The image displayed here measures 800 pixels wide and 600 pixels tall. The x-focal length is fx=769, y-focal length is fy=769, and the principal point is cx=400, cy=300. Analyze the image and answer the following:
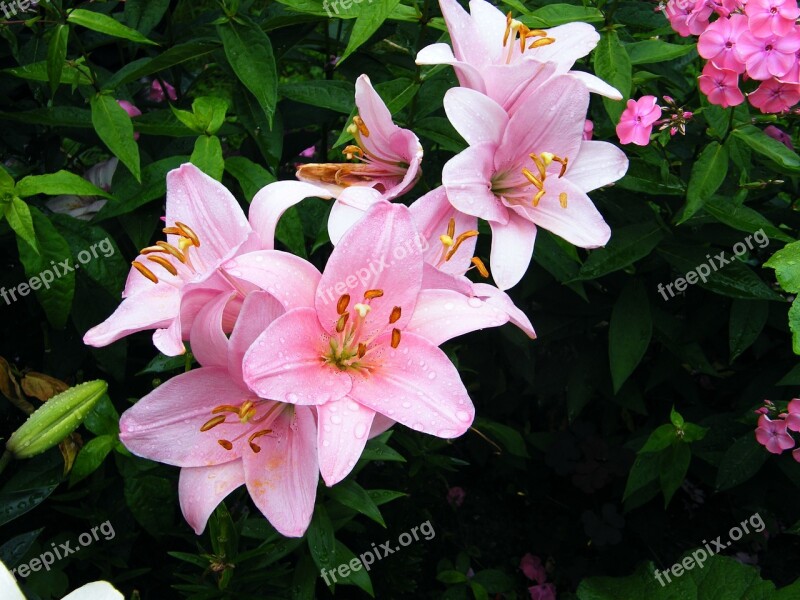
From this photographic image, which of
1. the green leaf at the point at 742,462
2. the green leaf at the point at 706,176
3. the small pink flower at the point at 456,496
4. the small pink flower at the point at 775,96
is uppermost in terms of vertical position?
the small pink flower at the point at 775,96

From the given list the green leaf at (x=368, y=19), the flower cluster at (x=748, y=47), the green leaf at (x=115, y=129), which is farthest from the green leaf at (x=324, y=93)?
the flower cluster at (x=748, y=47)

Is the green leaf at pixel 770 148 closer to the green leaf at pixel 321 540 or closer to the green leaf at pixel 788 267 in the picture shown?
the green leaf at pixel 788 267

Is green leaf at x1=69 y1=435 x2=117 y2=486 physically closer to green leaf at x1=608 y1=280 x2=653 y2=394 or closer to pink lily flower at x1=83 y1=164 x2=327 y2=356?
pink lily flower at x1=83 y1=164 x2=327 y2=356

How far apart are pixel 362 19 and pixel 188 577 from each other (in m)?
0.97

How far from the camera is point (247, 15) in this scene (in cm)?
147

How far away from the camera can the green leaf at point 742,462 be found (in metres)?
1.72

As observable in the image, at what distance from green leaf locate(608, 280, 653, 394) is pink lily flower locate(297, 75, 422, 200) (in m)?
0.74

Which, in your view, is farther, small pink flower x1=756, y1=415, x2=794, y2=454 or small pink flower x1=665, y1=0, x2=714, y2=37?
small pink flower x1=756, y1=415, x2=794, y2=454

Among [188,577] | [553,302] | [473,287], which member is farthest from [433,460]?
[473,287]

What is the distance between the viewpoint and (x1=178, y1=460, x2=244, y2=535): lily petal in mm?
864

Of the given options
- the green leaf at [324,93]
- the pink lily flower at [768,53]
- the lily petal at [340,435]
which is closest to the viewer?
the lily petal at [340,435]

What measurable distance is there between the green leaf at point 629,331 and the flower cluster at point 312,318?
0.70 m

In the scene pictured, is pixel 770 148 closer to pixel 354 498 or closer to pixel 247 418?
pixel 354 498

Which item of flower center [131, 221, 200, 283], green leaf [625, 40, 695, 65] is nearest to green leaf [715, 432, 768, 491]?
green leaf [625, 40, 695, 65]
